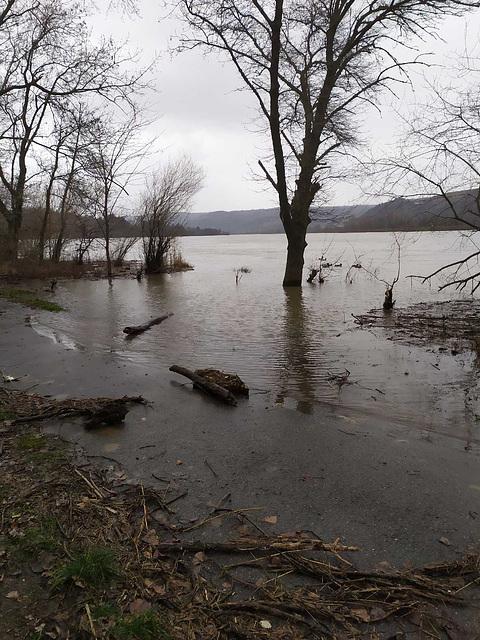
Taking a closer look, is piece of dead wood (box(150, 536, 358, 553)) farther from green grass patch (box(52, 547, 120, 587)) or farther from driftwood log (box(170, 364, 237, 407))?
driftwood log (box(170, 364, 237, 407))

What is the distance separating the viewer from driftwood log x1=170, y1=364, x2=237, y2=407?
562cm

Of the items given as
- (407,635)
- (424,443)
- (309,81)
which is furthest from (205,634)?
(309,81)

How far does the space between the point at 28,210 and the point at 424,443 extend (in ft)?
92.3

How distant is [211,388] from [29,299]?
38.9ft

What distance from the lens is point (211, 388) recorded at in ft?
19.2

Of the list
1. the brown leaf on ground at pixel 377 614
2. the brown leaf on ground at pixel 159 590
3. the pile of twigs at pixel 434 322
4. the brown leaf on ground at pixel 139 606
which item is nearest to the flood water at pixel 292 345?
the pile of twigs at pixel 434 322

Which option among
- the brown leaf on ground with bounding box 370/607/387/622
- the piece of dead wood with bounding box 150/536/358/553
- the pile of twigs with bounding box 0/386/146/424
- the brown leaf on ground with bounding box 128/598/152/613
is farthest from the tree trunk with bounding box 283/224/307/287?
the brown leaf on ground with bounding box 128/598/152/613

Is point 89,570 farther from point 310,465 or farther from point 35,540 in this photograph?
point 310,465

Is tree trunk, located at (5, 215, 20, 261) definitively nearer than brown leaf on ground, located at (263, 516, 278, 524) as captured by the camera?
No

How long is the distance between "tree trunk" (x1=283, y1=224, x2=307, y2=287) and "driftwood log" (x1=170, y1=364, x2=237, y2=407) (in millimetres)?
13276

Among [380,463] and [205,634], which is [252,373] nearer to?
[380,463]

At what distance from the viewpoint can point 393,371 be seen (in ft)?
23.5

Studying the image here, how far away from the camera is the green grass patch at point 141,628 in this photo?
2072 mm

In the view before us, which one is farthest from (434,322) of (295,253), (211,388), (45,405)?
(45,405)
